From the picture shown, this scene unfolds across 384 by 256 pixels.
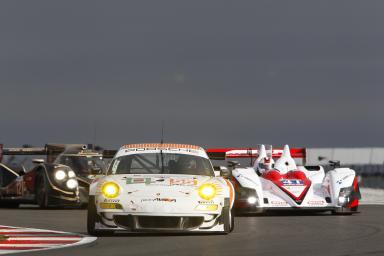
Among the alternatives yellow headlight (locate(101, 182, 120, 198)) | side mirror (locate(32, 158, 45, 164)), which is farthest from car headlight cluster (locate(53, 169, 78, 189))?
yellow headlight (locate(101, 182, 120, 198))

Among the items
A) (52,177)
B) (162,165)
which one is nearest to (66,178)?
(52,177)

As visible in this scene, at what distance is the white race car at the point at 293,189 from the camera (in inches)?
768

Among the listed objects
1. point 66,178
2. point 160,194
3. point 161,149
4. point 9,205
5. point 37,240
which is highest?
point 161,149

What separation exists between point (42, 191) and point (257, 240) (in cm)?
1082

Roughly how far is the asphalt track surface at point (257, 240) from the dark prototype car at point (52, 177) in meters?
4.69

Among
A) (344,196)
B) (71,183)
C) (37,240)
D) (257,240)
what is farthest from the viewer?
(71,183)

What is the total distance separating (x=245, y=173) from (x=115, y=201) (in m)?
7.87

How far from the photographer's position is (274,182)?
19.9 m

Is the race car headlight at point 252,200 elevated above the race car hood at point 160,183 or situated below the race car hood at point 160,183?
below

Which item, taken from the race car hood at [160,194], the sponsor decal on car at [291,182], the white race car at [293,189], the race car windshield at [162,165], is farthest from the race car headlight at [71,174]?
the race car hood at [160,194]

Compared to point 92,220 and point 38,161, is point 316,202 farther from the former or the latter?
point 92,220

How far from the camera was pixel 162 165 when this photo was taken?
1433 centimetres

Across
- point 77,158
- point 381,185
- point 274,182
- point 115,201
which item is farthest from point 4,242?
point 381,185

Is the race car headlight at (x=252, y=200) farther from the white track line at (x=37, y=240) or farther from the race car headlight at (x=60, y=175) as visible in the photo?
the white track line at (x=37, y=240)
